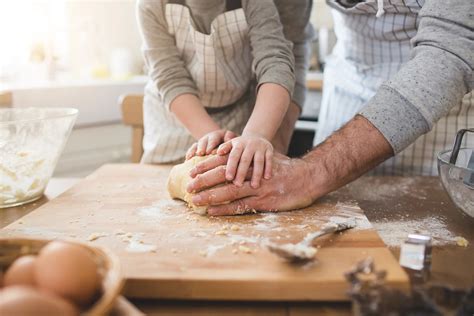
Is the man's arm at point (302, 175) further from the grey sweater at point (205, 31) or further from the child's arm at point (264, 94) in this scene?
the grey sweater at point (205, 31)

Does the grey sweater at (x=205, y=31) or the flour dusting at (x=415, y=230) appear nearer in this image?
the flour dusting at (x=415, y=230)

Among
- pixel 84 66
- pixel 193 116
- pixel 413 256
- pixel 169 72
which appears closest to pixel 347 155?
pixel 413 256

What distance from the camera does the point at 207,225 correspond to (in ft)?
2.83

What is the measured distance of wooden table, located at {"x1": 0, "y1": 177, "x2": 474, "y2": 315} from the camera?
2.04 feet

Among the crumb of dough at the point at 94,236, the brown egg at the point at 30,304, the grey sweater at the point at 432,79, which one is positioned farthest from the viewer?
the grey sweater at the point at 432,79

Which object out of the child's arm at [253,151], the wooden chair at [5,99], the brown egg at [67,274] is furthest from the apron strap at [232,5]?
the wooden chair at [5,99]

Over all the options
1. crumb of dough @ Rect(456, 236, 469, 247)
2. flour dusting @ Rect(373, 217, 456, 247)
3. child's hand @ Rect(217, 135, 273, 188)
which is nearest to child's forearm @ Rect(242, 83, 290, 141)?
child's hand @ Rect(217, 135, 273, 188)

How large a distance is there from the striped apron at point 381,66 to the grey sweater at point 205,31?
21cm

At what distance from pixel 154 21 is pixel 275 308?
33.9 inches

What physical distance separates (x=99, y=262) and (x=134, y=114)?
121 centimetres

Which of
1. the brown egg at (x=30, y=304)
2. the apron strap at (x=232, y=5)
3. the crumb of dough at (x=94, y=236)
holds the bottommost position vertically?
the crumb of dough at (x=94, y=236)

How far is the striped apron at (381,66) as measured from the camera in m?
1.19

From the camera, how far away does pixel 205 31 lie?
1263 millimetres

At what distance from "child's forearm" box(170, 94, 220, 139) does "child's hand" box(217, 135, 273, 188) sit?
22 centimetres
